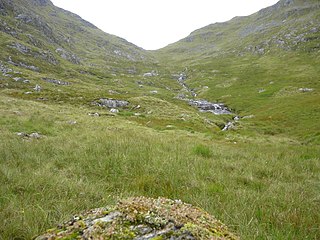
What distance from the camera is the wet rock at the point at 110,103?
53.7m

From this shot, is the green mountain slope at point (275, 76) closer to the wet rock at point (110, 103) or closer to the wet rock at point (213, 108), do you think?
the wet rock at point (213, 108)

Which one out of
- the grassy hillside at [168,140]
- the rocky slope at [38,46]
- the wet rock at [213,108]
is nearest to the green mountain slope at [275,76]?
the grassy hillside at [168,140]

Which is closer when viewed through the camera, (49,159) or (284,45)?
(49,159)

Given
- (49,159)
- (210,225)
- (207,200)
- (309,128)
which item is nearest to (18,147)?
(49,159)

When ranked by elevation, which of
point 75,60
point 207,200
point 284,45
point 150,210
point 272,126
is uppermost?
point 284,45

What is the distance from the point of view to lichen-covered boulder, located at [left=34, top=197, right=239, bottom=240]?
253 centimetres

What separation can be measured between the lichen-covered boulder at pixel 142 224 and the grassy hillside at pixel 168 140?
663 millimetres

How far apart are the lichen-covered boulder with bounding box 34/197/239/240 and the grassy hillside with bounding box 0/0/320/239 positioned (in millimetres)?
663

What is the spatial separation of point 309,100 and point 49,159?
67571mm

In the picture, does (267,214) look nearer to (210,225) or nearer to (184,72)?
(210,225)

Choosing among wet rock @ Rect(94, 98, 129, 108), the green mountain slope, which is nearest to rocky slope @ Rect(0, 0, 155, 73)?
wet rock @ Rect(94, 98, 129, 108)

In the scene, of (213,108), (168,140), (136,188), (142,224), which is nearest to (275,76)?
(213,108)

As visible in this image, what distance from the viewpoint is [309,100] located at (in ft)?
200

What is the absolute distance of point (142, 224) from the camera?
8.97 feet
